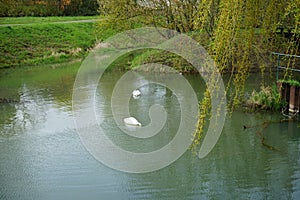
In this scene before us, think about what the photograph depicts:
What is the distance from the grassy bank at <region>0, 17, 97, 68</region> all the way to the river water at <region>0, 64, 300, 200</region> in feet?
25.2

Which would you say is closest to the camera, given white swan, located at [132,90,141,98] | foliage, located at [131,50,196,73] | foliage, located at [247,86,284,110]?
foliage, located at [247,86,284,110]

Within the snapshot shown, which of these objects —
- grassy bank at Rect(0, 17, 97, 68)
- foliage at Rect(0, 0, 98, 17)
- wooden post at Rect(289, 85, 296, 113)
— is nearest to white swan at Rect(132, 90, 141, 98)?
wooden post at Rect(289, 85, 296, 113)

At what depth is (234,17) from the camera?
126 inches

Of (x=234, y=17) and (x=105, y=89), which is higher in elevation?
(x=234, y=17)

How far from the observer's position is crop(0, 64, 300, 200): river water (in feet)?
18.8

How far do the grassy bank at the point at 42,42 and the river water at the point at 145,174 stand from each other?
→ 7667mm

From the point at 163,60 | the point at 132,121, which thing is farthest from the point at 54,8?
the point at 132,121

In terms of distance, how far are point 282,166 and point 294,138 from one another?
4.81ft

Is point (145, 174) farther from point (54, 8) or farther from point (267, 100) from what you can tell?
point (54, 8)

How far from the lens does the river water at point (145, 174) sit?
5742mm

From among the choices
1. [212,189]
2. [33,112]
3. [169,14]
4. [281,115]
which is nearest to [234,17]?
[212,189]

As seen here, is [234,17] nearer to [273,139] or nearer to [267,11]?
[267,11]

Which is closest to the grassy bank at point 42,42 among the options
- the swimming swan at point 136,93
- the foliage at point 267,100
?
the swimming swan at point 136,93

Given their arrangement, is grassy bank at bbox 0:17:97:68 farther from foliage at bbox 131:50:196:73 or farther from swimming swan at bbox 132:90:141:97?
swimming swan at bbox 132:90:141:97
